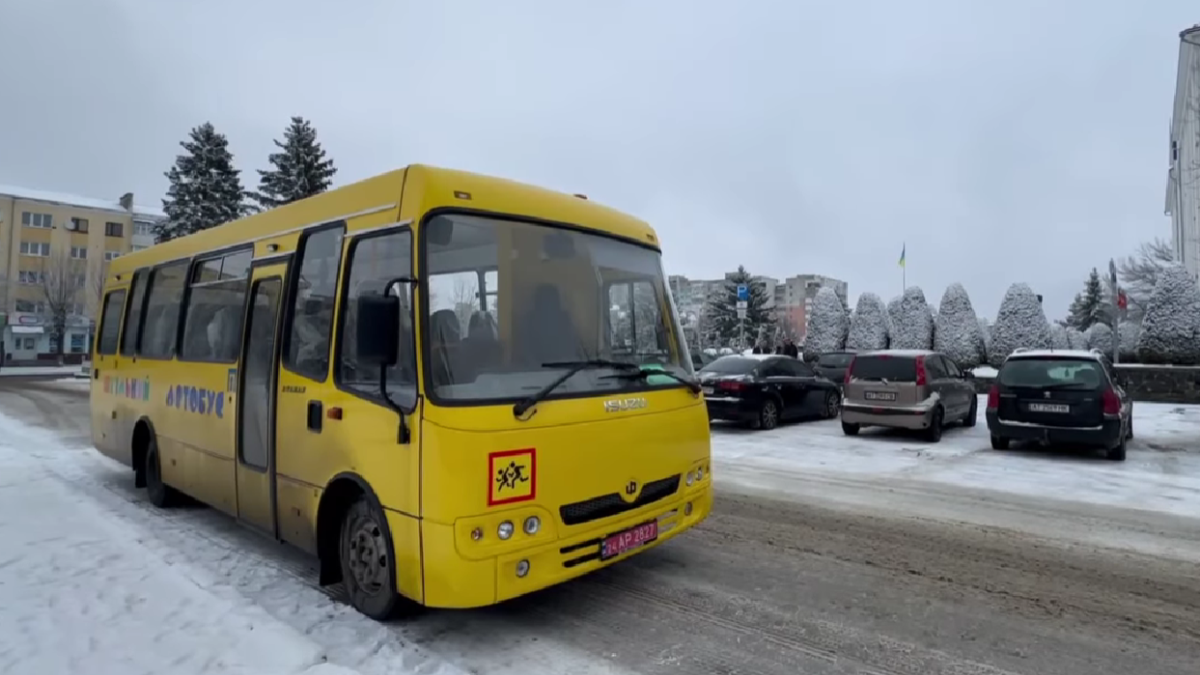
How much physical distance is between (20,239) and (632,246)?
78.8 meters

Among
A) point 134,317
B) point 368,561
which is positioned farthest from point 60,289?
point 368,561

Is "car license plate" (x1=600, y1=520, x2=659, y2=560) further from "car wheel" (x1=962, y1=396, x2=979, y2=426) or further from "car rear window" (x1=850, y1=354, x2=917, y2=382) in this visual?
"car wheel" (x1=962, y1=396, x2=979, y2=426)

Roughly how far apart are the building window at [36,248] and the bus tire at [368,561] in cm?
7725

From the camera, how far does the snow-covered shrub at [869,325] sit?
32375 millimetres

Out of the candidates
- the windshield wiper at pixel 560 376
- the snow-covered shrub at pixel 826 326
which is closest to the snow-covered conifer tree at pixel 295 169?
the snow-covered shrub at pixel 826 326

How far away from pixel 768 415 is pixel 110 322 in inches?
458

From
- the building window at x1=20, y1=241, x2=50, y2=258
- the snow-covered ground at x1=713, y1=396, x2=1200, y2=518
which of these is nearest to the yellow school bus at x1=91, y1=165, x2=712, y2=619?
the snow-covered ground at x1=713, y1=396, x2=1200, y2=518

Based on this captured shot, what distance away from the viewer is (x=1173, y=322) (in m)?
20.8

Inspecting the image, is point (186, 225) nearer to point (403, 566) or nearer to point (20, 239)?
point (403, 566)

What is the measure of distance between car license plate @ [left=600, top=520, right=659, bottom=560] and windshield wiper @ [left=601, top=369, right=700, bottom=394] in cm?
100

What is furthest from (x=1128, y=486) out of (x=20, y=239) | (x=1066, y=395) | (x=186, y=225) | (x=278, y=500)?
(x=20, y=239)

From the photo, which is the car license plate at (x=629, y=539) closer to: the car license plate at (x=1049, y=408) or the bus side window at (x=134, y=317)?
the bus side window at (x=134, y=317)

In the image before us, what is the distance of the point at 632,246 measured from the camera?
557cm

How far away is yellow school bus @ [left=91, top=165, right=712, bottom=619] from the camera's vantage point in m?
3.91
